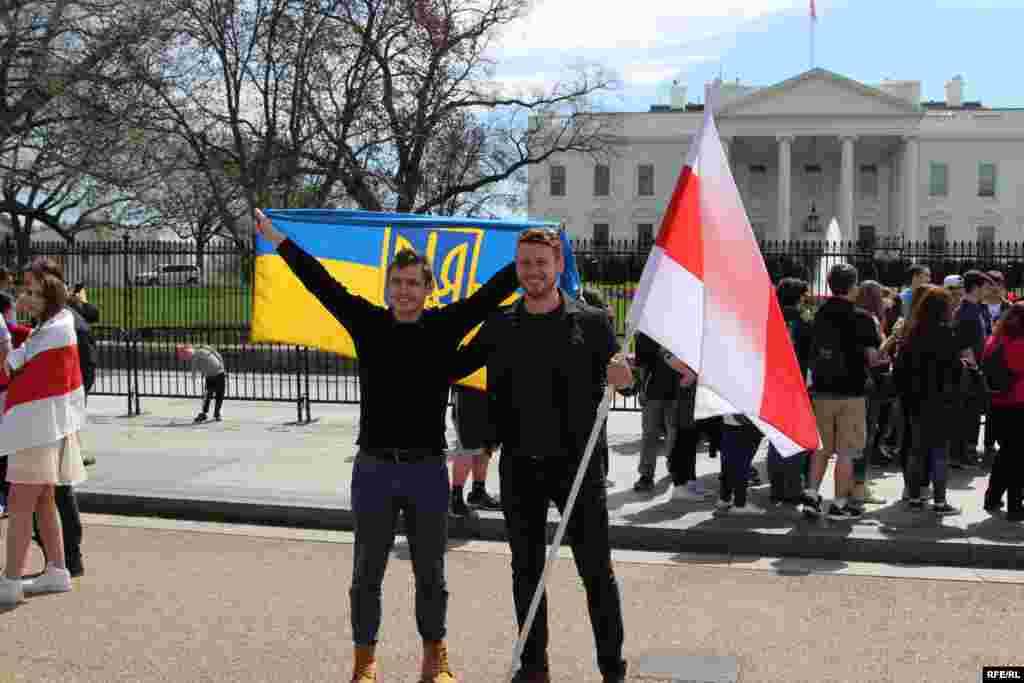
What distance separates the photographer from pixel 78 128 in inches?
949

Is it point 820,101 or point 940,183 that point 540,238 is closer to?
point 820,101

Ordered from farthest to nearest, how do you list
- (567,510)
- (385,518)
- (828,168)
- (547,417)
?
(828,168), (385,518), (547,417), (567,510)

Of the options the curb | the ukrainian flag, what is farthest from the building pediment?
the ukrainian flag

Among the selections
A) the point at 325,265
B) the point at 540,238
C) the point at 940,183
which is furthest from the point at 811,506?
the point at 940,183

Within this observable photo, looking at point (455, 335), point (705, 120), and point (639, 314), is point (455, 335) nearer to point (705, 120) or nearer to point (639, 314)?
point (639, 314)

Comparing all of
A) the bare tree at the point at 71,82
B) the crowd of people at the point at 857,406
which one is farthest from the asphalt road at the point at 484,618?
the bare tree at the point at 71,82

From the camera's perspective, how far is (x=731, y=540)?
730 centimetres

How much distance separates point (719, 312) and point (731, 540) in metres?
3.06

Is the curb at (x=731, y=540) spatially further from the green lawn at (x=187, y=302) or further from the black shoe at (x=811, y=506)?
the green lawn at (x=187, y=302)

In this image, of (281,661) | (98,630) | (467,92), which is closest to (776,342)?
(281,661)

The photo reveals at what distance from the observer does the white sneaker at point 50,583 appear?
20.2 ft

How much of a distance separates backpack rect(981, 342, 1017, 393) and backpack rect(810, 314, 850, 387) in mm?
1075

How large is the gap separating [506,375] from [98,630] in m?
2.56

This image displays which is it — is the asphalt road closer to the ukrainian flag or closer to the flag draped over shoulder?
the flag draped over shoulder
